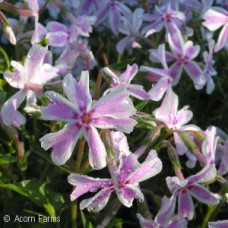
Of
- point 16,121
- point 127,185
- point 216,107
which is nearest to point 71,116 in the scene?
point 127,185

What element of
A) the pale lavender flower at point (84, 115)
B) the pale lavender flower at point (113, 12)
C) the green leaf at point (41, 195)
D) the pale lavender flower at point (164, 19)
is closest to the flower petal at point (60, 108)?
the pale lavender flower at point (84, 115)

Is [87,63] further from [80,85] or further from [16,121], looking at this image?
[80,85]

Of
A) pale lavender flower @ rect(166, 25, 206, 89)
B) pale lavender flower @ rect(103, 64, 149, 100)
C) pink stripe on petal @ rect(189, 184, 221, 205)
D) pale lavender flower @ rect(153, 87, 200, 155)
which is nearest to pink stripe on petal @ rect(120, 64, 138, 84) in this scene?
pale lavender flower @ rect(103, 64, 149, 100)

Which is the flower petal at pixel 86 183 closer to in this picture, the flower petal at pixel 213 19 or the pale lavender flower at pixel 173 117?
the pale lavender flower at pixel 173 117

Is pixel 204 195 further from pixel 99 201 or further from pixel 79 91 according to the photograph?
pixel 79 91

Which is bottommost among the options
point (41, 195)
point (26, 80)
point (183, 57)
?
point (41, 195)

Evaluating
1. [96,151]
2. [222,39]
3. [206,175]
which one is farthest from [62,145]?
[222,39]
